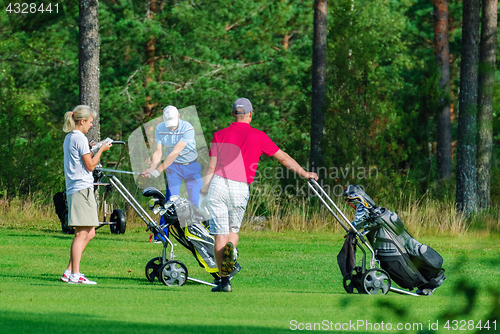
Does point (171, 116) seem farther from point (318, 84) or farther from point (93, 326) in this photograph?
point (318, 84)

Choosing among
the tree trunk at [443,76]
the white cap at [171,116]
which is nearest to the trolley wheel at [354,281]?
the white cap at [171,116]

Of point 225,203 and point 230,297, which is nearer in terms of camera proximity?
point 230,297

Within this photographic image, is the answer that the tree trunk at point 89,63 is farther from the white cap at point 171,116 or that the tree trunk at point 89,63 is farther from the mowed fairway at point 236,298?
the white cap at point 171,116

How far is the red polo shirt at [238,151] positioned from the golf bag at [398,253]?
3.21 ft

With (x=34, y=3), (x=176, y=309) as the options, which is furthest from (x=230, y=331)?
(x=34, y=3)

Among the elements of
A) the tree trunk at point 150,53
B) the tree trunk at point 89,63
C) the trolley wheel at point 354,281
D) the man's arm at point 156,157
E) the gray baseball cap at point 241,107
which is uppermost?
the tree trunk at point 150,53

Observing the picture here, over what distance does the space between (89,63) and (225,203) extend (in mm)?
8817

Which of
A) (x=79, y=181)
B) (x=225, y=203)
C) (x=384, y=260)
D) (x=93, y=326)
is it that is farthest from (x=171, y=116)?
(x=93, y=326)

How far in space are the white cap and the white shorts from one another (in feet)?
10.00

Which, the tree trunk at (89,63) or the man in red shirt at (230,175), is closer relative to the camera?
the man in red shirt at (230,175)

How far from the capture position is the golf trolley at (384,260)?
22.2 feet

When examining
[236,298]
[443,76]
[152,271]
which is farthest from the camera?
[443,76]

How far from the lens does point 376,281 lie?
678 centimetres

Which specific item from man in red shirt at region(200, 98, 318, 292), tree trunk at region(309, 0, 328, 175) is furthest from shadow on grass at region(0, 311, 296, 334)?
tree trunk at region(309, 0, 328, 175)
